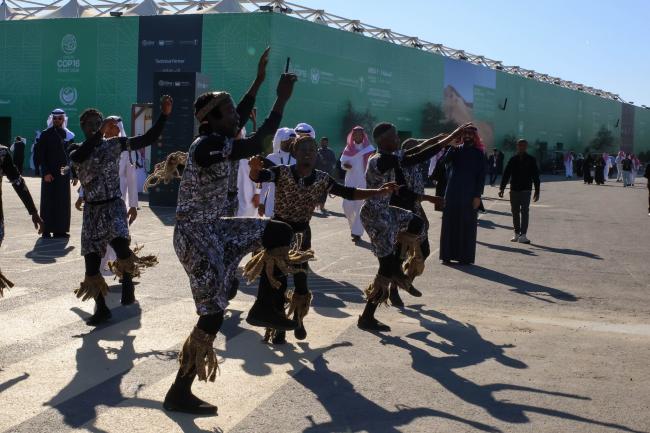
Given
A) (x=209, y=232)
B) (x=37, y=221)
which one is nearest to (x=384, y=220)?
(x=209, y=232)

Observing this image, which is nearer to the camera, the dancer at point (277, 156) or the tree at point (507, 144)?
the dancer at point (277, 156)

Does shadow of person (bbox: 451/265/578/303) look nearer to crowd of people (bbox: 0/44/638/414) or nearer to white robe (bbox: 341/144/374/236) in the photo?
crowd of people (bbox: 0/44/638/414)

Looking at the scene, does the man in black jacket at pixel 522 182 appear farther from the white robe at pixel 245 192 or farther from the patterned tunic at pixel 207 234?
the patterned tunic at pixel 207 234

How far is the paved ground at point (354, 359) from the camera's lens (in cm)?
512

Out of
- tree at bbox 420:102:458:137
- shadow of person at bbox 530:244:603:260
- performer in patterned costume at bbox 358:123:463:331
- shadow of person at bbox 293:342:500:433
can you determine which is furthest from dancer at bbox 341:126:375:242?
tree at bbox 420:102:458:137

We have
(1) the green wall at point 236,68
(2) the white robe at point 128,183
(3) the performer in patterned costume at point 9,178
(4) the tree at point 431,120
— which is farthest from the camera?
(4) the tree at point 431,120

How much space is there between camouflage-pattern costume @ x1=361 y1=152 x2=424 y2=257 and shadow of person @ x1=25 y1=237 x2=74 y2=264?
5.25 m

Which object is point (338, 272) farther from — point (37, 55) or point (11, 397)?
point (37, 55)

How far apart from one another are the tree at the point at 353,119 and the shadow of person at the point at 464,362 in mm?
35516

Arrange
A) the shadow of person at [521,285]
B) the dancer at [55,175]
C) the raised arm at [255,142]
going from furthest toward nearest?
the dancer at [55,175]
the shadow of person at [521,285]
the raised arm at [255,142]

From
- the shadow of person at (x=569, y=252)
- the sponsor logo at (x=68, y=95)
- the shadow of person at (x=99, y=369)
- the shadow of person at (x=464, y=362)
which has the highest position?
the sponsor logo at (x=68, y=95)

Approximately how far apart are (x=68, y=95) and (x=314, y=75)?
38.2 ft

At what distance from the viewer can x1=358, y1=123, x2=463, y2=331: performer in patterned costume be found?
24.9 ft

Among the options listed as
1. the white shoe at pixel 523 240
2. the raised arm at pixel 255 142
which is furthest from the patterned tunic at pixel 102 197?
the white shoe at pixel 523 240
